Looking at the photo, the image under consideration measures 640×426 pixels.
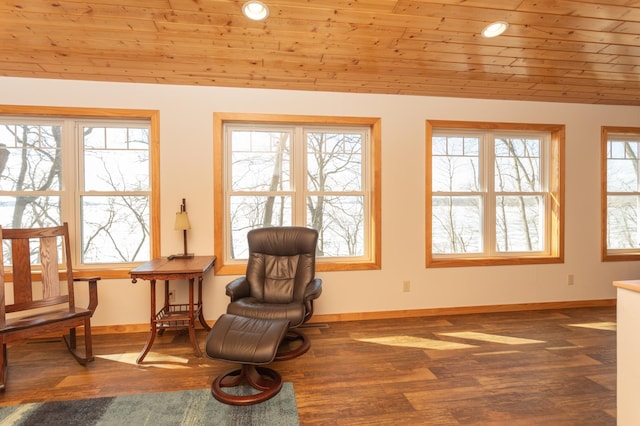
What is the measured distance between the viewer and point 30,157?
3000 millimetres

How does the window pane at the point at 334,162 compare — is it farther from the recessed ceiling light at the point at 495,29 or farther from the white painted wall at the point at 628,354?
the white painted wall at the point at 628,354

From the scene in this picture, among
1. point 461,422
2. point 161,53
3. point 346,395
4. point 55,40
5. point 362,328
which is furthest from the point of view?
point 362,328

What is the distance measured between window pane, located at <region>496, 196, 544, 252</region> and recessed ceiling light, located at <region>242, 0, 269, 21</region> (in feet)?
10.6

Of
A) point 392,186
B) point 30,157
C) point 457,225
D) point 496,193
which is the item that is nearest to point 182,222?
point 30,157

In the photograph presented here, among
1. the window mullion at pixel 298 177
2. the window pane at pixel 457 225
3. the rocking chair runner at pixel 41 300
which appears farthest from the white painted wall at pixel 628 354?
the rocking chair runner at pixel 41 300

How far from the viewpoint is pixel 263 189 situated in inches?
131

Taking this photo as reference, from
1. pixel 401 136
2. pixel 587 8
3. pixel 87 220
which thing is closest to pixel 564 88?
pixel 587 8

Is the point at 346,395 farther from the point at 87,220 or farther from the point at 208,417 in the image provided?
the point at 87,220

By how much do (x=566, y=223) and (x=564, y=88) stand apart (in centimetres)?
155

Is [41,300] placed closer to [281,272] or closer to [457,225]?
[281,272]

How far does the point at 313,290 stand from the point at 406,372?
0.92 metres

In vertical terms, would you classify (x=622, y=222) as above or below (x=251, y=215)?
below

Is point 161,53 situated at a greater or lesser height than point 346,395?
greater

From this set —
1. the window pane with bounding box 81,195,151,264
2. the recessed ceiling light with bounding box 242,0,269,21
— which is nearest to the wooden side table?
the window pane with bounding box 81,195,151,264
